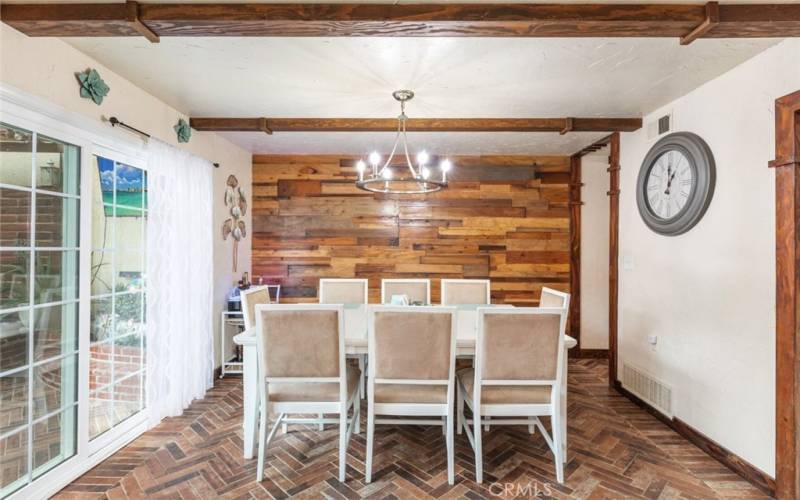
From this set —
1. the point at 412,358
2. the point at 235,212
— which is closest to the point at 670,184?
the point at 412,358

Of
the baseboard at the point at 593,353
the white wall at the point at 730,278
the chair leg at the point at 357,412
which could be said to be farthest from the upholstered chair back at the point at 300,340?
the baseboard at the point at 593,353

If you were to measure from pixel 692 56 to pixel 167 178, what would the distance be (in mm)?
3500

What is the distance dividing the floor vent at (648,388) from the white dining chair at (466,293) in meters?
1.33

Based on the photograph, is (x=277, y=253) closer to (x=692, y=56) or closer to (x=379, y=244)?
(x=379, y=244)

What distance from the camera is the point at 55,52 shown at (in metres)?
1.84

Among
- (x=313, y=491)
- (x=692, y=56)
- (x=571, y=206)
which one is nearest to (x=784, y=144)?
(x=692, y=56)

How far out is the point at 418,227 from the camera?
418 centimetres

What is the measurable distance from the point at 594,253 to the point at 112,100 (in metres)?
4.61

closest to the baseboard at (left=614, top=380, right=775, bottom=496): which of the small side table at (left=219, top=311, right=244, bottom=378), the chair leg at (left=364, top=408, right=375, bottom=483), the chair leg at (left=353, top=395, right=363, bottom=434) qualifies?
the chair leg at (left=364, top=408, right=375, bottom=483)

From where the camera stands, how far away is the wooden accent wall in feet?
13.7

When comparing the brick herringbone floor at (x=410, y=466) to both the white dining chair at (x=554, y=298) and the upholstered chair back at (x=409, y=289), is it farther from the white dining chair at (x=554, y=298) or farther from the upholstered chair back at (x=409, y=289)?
the upholstered chair back at (x=409, y=289)

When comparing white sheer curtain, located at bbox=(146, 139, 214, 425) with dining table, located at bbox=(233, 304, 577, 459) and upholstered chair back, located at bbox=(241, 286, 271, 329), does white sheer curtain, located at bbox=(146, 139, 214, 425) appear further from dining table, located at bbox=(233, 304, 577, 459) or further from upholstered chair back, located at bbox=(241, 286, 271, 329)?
dining table, located at bbox=(233, 304, 577, 459)

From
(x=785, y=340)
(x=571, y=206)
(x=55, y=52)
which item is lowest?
(x=785, y=340)

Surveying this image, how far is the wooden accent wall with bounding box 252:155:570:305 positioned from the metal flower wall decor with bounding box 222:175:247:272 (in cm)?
30
